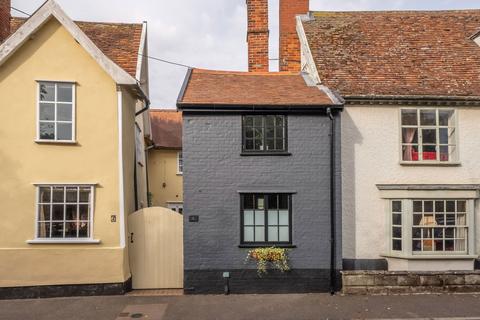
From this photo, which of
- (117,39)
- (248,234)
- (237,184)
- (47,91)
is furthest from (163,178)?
(248,234)

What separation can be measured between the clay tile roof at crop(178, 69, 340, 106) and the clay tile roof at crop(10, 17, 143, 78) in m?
2.07

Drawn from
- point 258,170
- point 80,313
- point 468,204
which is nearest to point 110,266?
point 80,313

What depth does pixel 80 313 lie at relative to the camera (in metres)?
9.48

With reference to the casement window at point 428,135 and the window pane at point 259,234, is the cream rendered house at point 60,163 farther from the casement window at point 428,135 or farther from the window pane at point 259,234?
the casement window at point 428,135

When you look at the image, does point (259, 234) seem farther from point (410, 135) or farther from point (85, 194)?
point (410, 135)

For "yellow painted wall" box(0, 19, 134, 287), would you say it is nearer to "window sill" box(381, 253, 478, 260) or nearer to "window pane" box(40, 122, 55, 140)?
"window pane" box(40, 122, 55, 140)

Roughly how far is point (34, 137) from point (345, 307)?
31.0 ft

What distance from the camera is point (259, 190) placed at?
11.2 m

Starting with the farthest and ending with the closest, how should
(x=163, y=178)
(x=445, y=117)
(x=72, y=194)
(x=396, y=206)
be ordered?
(x=163, y=178) < (x=445, y=117) < (x=396, y=206) < (x=72, y=194)

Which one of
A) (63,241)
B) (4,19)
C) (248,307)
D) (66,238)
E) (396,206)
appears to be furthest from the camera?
(4,19)

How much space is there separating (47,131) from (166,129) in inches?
472

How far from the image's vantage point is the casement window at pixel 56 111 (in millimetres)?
11188

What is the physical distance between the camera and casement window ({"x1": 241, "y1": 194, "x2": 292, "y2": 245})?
1127 cm

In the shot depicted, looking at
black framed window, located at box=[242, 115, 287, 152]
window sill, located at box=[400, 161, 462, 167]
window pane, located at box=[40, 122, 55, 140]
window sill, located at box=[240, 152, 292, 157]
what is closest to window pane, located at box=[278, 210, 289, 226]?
window sill, located at box=[240, 152, 292, 157]
